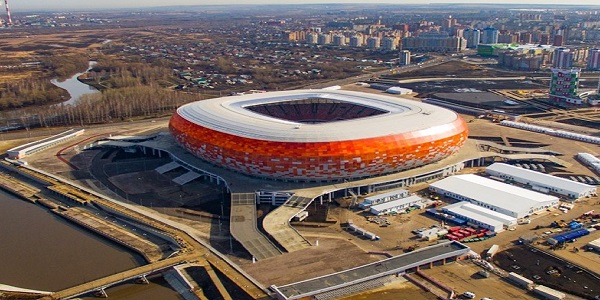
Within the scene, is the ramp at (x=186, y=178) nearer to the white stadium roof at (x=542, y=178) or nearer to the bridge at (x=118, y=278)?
the bridge at (x=118, y=278)

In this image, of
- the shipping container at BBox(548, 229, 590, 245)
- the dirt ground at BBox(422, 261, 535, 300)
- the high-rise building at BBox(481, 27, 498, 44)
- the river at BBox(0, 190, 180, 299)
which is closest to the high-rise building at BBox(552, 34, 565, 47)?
the high-rise building at BBox(481, 27, 498, 44)

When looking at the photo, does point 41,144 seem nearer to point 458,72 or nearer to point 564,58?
point 458,72

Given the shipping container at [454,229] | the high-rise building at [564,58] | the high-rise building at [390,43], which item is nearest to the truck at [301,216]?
the shipping container at [454,229]

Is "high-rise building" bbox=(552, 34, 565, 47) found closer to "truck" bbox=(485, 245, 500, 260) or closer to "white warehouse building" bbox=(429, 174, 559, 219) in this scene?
"white warehouse building" bbox=(429, 174, 559, 219)

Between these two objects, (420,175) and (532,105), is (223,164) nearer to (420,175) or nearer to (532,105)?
(420,175)

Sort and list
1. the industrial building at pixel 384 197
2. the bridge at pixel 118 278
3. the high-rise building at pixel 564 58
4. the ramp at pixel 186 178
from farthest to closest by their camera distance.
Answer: the high-rise building at pixel 564 58
the ramp at pixel 186 178
the industrial building at pixel 384 197
the bridge at pixel 118 278


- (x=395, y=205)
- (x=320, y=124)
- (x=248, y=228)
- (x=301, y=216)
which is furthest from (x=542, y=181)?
(x=248, y=228)
